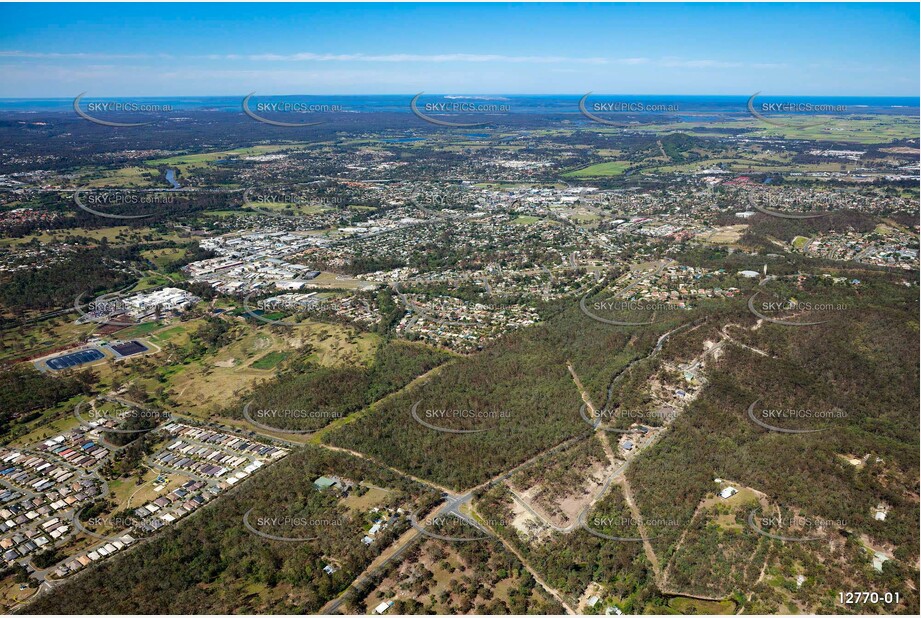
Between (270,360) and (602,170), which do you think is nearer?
(270,360)

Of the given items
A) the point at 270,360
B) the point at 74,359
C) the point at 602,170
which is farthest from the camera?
the point at 602,170

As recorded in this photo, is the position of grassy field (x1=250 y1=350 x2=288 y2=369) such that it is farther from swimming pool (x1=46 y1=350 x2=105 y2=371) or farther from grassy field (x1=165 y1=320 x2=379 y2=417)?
swimming pool (x1=46 y1=350 x2=105 y2=371)

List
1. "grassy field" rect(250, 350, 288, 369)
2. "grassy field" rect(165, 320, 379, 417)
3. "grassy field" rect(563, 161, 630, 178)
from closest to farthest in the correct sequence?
"grassy field" rect(165, 320, 379, 417) → "grassy field" rect(250, 350, 288, 369) → "grassy field" rect(563, 161, 630, 178)

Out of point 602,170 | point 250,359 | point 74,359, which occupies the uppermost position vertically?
point 602,170

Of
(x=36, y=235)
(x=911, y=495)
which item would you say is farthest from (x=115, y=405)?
(x=36, y=235)

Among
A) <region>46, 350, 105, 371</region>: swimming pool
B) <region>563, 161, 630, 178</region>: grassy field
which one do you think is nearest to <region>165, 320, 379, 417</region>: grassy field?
<region>46, 350, 105, 371</region>: swimming pool

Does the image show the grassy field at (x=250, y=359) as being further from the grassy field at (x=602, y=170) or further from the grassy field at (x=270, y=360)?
the grassy field at (x=602, y=170)

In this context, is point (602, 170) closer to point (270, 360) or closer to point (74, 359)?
point (270, 360)

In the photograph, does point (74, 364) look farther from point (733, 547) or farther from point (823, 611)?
point (823, 611)

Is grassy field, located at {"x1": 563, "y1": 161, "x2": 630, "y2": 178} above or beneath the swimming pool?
above

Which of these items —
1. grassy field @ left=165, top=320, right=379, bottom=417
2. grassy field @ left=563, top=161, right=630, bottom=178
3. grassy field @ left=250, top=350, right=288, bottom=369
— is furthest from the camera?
grassy field @ left=563, top=161, right=630, bottom=178

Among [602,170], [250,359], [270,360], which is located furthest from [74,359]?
[602,170]
